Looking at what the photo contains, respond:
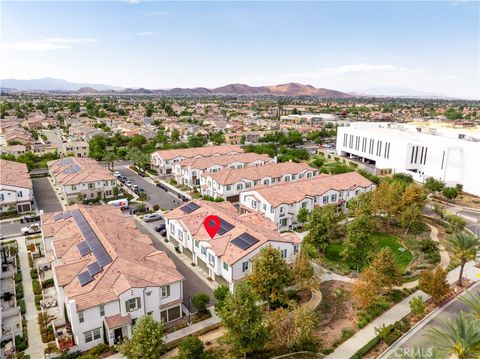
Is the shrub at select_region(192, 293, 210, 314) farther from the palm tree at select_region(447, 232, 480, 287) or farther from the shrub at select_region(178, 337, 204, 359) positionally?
the palm tree at select_region(447, 232, 480, 287)

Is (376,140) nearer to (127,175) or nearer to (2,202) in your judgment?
(127,175)

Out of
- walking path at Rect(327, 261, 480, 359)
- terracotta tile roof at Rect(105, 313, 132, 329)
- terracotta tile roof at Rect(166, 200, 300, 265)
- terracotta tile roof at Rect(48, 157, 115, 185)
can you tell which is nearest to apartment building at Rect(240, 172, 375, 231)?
terracotta tile roof at Rect(166, 200, 300, 265)

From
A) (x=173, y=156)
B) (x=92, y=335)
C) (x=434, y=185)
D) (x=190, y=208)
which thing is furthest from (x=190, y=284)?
(x=434, y=185)

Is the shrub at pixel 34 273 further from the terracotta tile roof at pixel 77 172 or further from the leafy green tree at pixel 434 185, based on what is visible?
→ the leafy green tree at pixel 434 185

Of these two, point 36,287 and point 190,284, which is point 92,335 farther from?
point 36,287

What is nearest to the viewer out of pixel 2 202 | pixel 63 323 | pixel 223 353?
pixel 223 353

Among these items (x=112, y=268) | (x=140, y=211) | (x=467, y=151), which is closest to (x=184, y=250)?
(x=112, y=268)

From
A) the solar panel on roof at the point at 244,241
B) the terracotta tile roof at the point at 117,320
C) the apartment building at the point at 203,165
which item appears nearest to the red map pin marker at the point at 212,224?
the solar panel on roof at the point at 244,241
